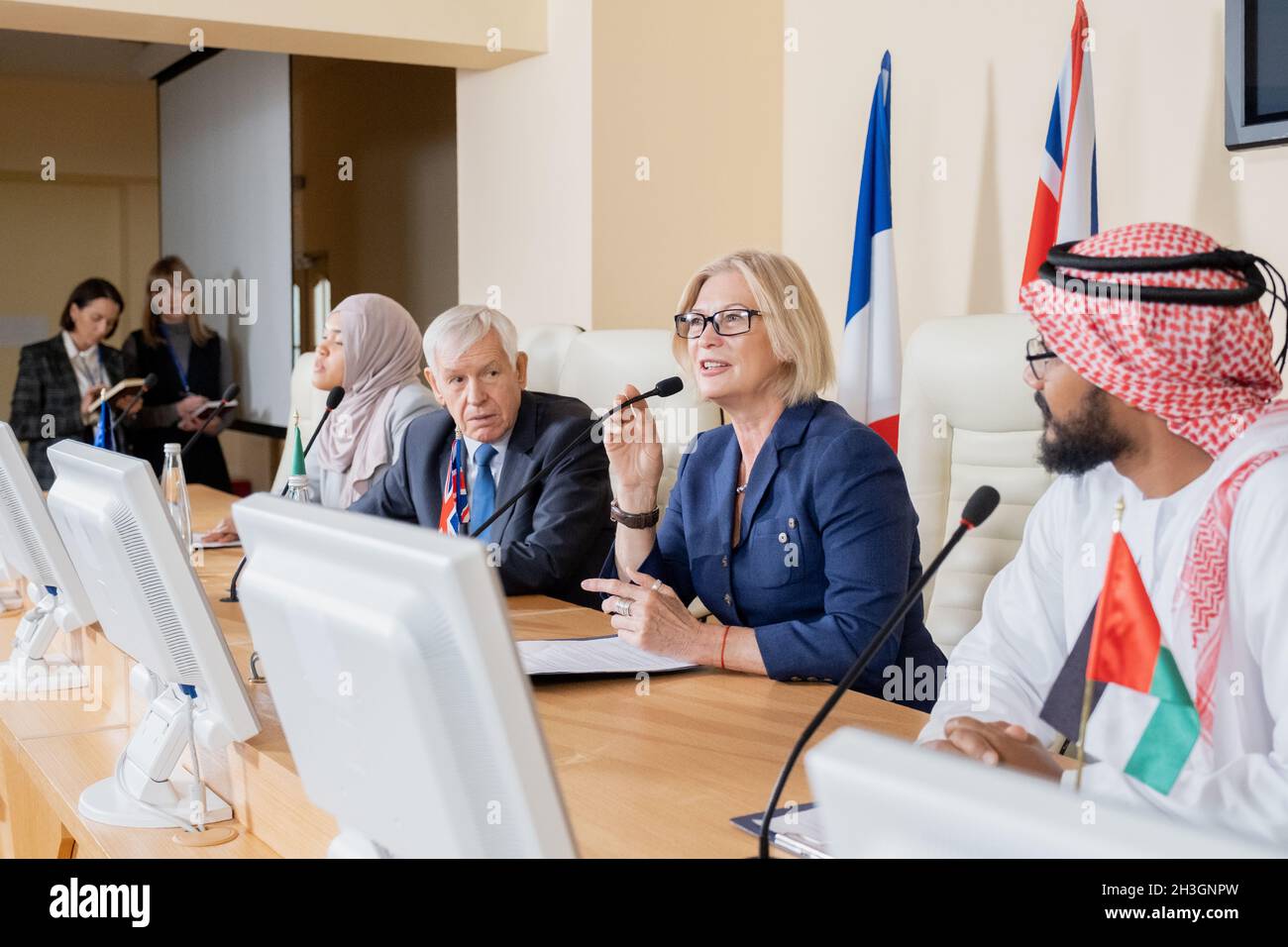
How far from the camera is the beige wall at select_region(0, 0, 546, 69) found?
147 inches

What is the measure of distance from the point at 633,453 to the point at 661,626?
0.50 metres

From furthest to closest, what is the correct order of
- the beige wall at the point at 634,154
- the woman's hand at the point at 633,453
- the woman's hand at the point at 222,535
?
the beige wall at the point at 634,154
the woman's hand at the point at 222,535
the woman's hand at the point at 633,453

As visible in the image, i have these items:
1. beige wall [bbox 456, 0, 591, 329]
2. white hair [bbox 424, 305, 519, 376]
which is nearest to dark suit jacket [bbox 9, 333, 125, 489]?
beige wall [bbox 456, 0, 591, 329]

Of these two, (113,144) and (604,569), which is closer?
(604,569)

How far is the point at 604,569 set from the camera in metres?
2.30

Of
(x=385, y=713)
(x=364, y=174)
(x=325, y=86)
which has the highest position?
(x=325, y=86)

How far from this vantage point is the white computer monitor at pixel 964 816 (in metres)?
0.50

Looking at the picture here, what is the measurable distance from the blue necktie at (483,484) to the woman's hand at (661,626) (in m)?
0.92

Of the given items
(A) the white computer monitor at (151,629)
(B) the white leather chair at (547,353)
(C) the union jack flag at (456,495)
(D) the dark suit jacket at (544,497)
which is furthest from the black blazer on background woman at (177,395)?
(A) the white computer monitor at (151,629)

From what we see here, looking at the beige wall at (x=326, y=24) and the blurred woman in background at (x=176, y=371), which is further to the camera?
the blurred woman in background at (x=176, y=371)

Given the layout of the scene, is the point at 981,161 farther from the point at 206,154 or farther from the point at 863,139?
the point at 206,154

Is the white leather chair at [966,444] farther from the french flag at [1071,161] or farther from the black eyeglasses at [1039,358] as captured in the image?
the black eyeglasses at [1039,358]

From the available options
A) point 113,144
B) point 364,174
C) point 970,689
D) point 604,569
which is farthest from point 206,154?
point 970,689

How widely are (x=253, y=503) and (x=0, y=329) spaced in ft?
26.8
